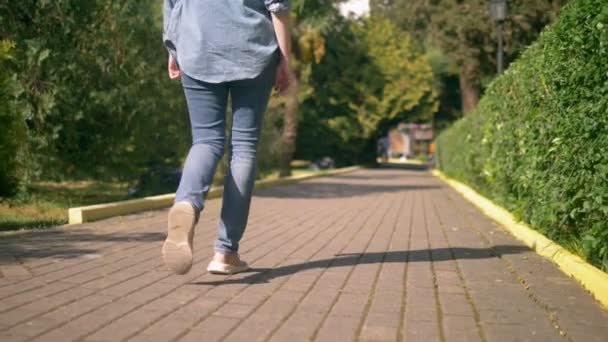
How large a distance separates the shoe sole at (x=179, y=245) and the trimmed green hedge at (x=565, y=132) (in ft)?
7.91

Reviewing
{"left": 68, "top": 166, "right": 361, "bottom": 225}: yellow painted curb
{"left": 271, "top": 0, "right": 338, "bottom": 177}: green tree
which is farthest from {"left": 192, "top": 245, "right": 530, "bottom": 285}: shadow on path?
{"left": 271, "top": 0, "right": 338, "bottom": 177}: green tree

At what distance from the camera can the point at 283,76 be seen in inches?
167

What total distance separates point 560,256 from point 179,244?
2843 millimetres

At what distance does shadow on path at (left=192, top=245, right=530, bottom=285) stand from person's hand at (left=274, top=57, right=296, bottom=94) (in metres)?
1.22

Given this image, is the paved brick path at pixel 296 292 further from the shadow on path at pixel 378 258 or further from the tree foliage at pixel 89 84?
the tree foliage at pixel 89 84

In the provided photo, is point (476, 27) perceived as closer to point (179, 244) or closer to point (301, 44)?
point (301, 44)

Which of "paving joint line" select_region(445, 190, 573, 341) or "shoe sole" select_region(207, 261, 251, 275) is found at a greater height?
"shoe sole" select_region(207, 261, 251, 275)

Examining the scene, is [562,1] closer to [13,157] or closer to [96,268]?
[13,157]

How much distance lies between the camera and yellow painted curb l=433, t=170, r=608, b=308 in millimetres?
3764

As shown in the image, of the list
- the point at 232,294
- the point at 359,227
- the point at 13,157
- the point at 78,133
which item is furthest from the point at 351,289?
the point at 78,133

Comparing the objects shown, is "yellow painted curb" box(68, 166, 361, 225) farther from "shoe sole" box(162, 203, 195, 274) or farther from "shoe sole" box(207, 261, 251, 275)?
"shoe sole" box(162, 203, 195, 274)

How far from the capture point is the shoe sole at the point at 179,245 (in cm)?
364

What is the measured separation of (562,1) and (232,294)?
18.0 m

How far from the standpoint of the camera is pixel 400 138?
110 m
